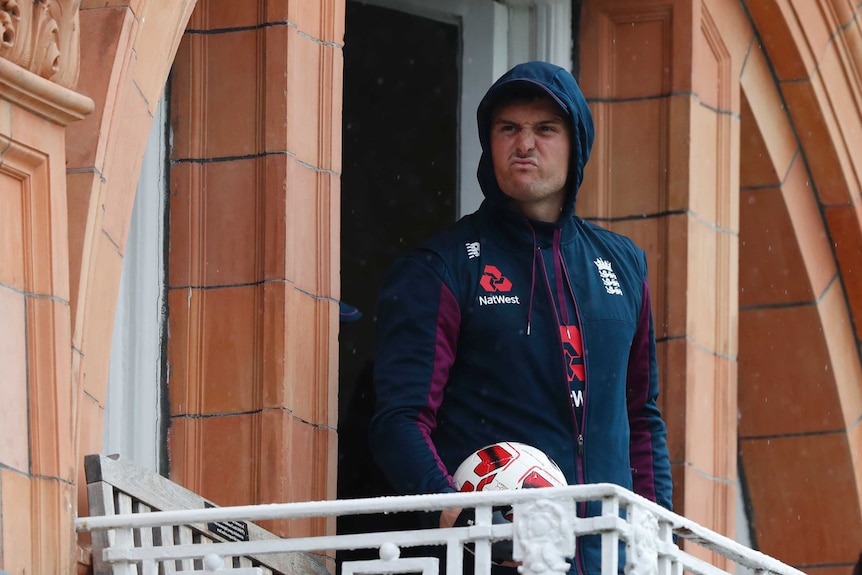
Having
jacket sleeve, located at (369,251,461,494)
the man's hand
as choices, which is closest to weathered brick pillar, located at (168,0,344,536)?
jacket sleeve, located at (369,251,461,494)

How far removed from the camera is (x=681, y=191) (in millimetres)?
7781

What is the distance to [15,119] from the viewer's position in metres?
5.29

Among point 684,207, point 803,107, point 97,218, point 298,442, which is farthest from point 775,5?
point 97,218

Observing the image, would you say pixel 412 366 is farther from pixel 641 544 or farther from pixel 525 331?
pixel 641 544

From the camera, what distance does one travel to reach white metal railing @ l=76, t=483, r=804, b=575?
4.97m

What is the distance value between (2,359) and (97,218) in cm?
54

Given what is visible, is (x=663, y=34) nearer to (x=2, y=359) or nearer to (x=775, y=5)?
(x=775, y=5)

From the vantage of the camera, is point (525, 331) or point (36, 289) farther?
point (525, 331)

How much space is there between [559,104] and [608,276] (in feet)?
1.61

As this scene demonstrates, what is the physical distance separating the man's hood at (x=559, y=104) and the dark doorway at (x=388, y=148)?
71.1 inches

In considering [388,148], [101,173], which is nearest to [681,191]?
[388,148]

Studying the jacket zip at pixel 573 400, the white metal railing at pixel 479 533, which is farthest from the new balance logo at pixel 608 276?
the white metal railing at pixel 479 533

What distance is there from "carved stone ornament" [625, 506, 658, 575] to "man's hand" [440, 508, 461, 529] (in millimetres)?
623

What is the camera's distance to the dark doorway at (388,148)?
828 cm
